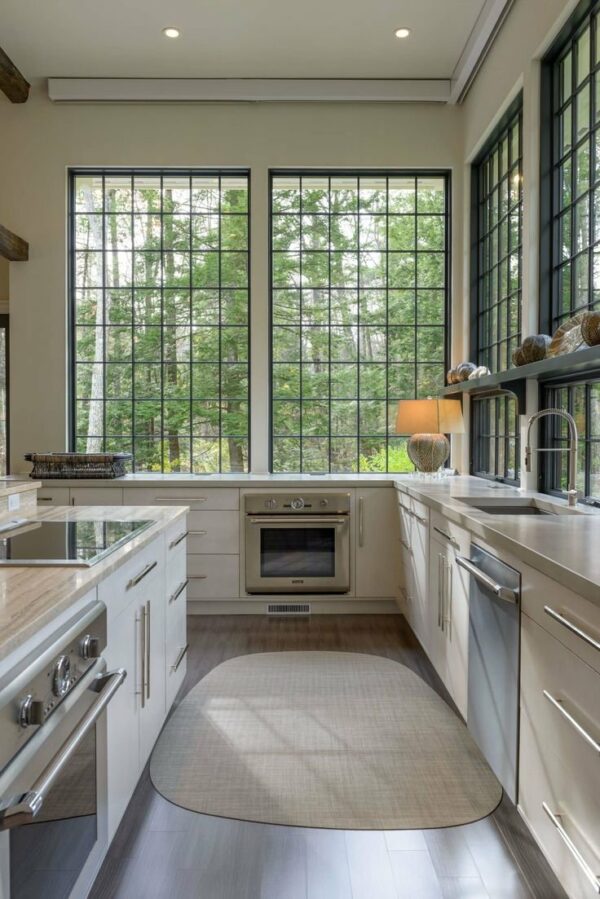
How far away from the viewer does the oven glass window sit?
382 cm

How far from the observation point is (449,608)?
2.53 metres

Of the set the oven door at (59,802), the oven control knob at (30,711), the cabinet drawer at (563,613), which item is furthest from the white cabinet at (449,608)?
the oven control knob at (30,711)

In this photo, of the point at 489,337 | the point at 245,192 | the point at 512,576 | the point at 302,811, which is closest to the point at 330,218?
the point at 245,192

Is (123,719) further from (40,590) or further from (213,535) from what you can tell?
(213,535)

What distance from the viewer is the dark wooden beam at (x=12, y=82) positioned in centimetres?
392

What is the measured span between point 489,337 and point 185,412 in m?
2.18

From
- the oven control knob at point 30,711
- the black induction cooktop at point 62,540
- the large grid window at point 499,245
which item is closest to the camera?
the oven control knob at point 30,711

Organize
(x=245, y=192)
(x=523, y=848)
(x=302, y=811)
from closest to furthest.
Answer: (x=523, y=848) → (x=302, y=811) → (x=245, y=192)

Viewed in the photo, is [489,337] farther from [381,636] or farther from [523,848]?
[523,848]

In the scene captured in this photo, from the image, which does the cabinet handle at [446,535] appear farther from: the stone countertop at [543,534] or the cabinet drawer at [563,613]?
the cabinet drawer at [563,613]

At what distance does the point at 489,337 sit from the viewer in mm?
3959

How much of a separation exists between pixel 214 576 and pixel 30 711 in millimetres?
2861

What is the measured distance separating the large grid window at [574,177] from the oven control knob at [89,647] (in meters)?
2.32

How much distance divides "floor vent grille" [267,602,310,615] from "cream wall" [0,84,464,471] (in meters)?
1.53
